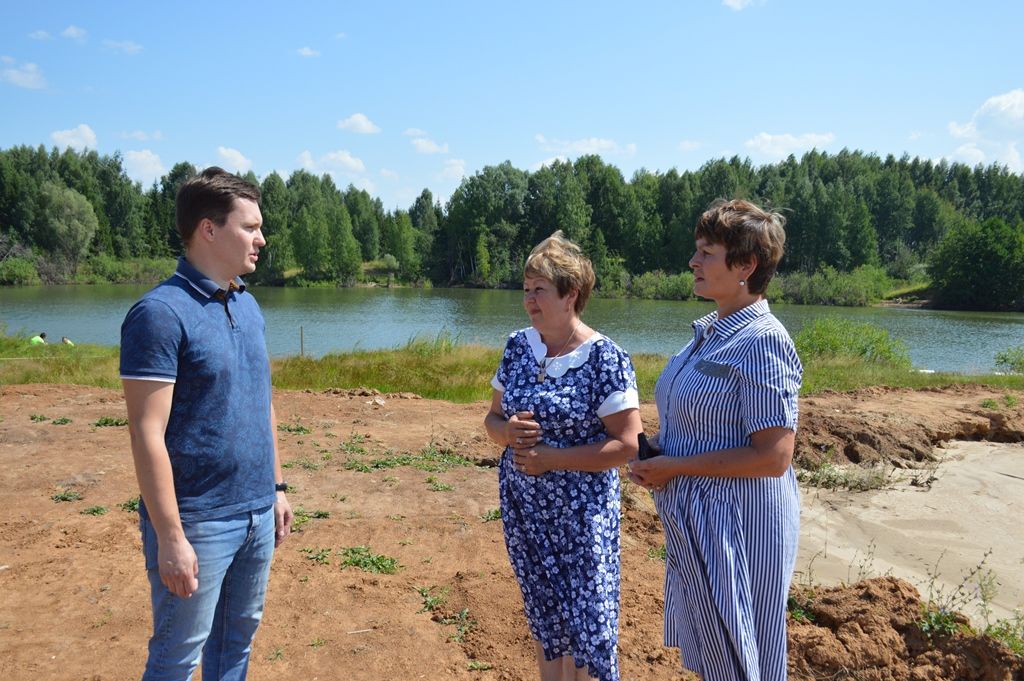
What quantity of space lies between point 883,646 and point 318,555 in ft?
10.5

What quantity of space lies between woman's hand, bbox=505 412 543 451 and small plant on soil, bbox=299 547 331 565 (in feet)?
8.11

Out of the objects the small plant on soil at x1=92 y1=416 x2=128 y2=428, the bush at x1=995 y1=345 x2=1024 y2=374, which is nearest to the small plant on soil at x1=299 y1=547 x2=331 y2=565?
the small plant on soil at x1=92 y1=416 x2=128 y2=428

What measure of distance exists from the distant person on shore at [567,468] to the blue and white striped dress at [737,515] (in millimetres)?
322

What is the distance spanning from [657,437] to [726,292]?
570 millimetres

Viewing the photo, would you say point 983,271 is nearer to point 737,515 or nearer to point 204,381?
point 737,515

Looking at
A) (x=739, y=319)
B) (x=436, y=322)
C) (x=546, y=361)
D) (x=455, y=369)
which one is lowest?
(x=436, y=322)

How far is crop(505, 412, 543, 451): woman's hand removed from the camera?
2.48 meters

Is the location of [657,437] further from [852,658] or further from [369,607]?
[369,607]

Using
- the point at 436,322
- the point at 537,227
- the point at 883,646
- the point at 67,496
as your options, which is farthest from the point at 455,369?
the point at 537,227

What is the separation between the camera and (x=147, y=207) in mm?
73688

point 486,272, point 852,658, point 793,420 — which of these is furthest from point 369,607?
point 486,272

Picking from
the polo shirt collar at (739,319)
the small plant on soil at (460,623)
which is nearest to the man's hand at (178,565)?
the polo shirt collar at (739,319)

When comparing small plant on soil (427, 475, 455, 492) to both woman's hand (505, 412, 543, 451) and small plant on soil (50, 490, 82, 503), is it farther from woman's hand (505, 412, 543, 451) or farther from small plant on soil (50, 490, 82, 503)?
woman's hand (505, 412, 543, 451)

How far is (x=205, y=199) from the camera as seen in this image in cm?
208
